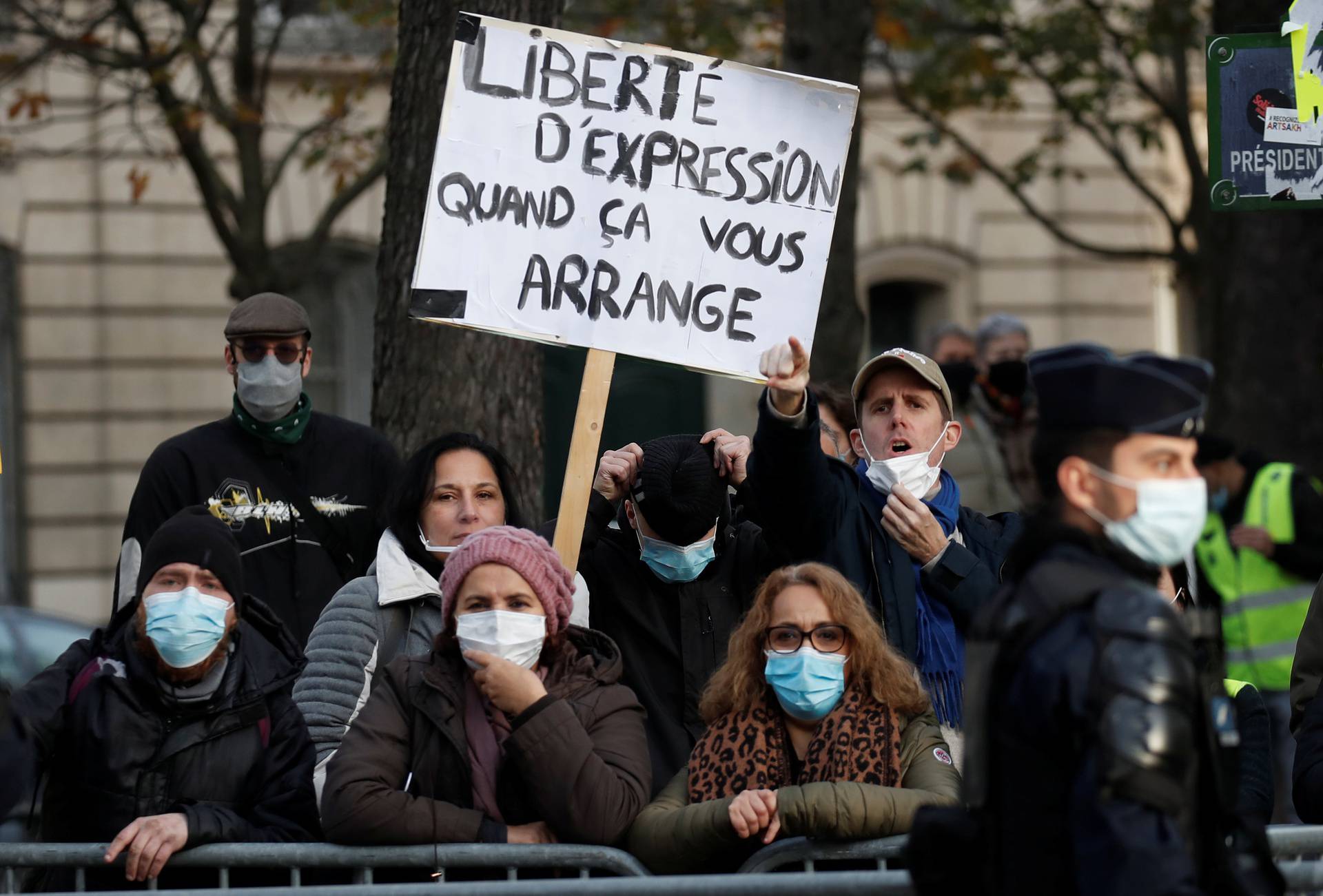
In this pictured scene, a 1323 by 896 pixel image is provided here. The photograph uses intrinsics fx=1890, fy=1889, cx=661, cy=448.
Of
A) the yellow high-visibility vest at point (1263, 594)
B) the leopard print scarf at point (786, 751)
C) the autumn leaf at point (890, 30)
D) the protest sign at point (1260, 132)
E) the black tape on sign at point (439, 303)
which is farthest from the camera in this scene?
the autumn leaf at point (890, 30)

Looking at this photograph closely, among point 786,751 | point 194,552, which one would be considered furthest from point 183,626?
point 786,751

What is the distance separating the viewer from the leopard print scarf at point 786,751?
4301 millimetres

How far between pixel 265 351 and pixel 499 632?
6.89 feet

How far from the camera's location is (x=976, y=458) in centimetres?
852

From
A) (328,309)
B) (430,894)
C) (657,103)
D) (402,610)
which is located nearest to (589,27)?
(328,309)

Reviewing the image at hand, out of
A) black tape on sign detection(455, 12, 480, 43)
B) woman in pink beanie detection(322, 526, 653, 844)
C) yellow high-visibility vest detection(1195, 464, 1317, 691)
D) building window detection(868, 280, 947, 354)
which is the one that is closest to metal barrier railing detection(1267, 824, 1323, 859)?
woman in pink beanie detection(322, 526, 653, 844)

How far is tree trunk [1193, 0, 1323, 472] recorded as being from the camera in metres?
10.8

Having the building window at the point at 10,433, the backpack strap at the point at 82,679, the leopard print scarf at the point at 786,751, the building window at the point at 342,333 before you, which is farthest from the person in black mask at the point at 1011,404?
the building window at the point at 10,433

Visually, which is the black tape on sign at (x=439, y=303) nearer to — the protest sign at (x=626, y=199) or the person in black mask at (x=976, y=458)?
the protest sign at (x=626, y=199)

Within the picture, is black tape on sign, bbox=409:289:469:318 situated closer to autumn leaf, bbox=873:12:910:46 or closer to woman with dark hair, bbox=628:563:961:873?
woman with dark hair, bbox=628:563:961:873

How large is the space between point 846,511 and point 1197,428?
1.92m

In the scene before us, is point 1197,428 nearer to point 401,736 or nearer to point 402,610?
point 401,736

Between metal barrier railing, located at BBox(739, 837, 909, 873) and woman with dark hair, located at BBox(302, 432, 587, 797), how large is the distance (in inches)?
41.2

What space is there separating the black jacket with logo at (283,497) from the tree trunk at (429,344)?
59 centimetres
